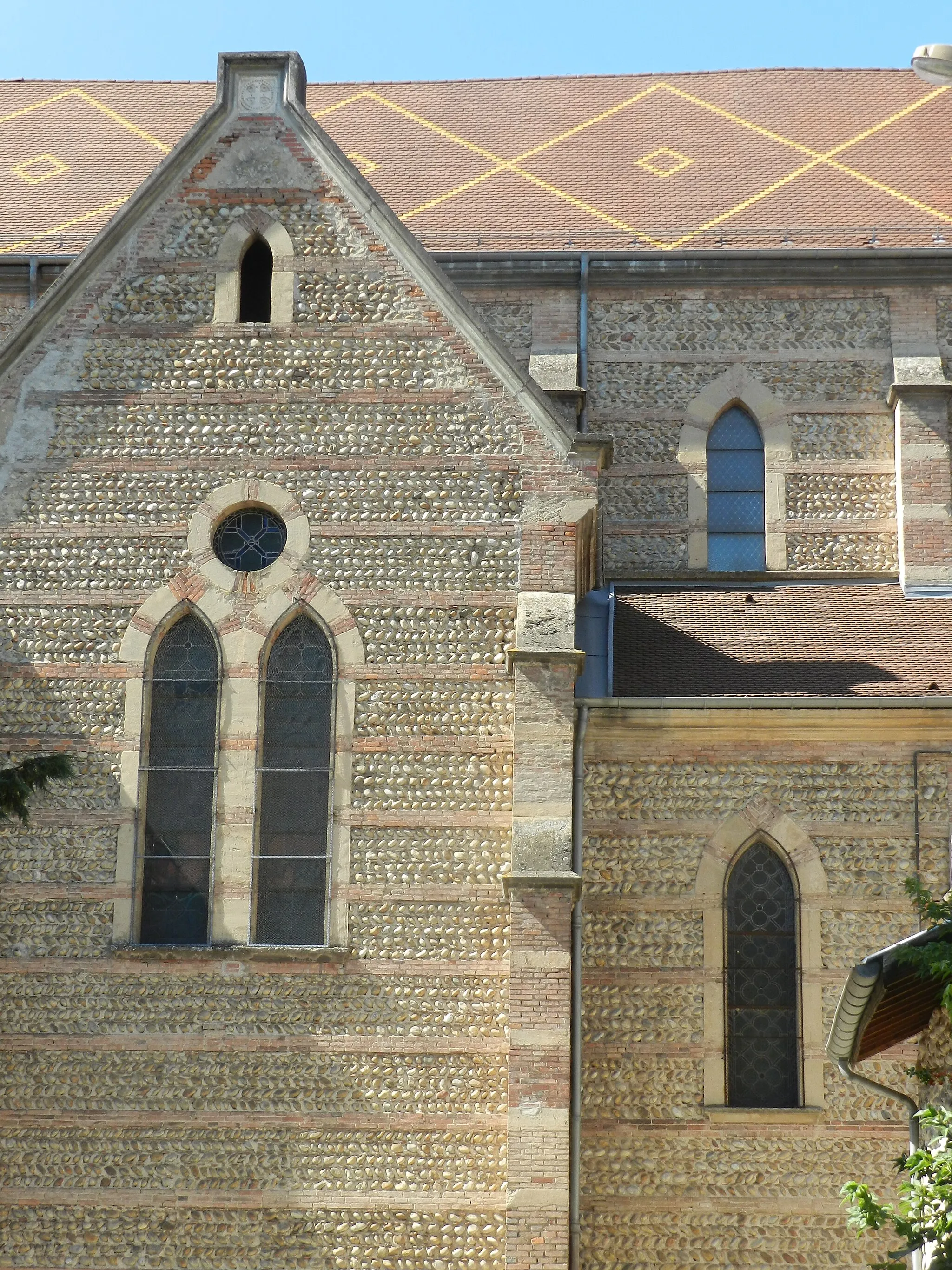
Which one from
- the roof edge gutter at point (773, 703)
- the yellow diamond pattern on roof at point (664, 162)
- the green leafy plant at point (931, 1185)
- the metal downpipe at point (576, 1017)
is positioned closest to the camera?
the green leafy plant at point (931, 1185)

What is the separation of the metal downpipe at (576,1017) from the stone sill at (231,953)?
73.8 inches

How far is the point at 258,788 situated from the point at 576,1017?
10.8ft

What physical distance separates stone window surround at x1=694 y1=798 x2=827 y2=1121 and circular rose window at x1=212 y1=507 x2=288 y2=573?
4.58 meters

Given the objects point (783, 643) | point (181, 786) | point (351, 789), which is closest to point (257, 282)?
point (181, 786)

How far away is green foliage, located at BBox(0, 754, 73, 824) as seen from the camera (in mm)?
12422

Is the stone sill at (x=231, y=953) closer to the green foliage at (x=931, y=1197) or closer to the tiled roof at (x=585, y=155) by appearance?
the green foliage at (x=931, y=1197)

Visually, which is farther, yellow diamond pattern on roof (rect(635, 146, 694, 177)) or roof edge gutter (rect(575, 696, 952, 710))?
yellow diamond pattern on roof (rect(635, 146, 694, 177))

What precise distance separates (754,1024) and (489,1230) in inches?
112

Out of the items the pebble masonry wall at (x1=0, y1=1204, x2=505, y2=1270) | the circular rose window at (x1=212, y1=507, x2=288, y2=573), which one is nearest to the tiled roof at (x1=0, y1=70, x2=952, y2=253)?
the circular rose window at (x1=212, y1=507, x2=288, y2=573)

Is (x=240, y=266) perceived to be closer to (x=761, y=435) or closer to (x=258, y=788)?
(x=258, y=788)

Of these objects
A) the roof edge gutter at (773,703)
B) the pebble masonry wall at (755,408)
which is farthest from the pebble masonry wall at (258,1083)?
the pebble masonry wall at (755,408)

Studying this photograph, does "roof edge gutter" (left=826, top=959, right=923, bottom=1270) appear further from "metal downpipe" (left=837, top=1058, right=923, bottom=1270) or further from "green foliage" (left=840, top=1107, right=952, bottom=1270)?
"green foliage" (left=840, top=1107, right=952, bottom=1270)

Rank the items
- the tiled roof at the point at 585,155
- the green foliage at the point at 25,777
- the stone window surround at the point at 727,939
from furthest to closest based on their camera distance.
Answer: the tiled roof at the point at 585,155 < the stone window surround at the point at 727,939 < the green foliage at the point at 25,777

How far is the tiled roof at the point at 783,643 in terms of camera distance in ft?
50.8
